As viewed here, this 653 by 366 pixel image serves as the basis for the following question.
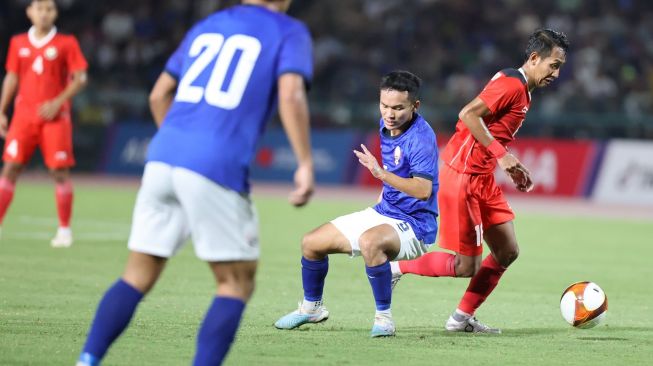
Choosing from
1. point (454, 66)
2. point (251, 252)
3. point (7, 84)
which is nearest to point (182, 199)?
point (251, 252)

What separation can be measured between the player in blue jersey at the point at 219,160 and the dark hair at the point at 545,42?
2.96m

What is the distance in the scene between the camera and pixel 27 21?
1018 inches

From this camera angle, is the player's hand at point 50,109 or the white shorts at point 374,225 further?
the player's hand at point 50,109

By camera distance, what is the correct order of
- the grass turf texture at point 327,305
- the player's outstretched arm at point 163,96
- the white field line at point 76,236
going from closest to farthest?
the player's outstretched arm at point 163,96 < the grass turf texture at point 327,305 < the white field line at point 76,236

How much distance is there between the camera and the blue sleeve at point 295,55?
5062 millimetres

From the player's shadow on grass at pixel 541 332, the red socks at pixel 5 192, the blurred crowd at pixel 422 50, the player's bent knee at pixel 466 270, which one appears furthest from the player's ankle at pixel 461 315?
the blurred crowd at pixel 422 50

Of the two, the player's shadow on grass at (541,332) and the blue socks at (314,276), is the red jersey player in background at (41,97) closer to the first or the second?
the blue socks at (314,276)

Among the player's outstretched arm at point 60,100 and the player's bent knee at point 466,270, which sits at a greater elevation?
the player's bent knee at point 466,270

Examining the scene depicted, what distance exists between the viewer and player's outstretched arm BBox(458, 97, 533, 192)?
7.36 meters

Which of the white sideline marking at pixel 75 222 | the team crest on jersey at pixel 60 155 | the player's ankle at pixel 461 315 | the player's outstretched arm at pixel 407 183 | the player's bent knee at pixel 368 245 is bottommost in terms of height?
the white sideline marking at pixel 75 222

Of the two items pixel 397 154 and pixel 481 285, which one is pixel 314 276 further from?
pixel 481 285

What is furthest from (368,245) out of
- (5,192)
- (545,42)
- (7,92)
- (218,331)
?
(7,92)

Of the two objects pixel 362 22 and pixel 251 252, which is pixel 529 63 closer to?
pixel 251 252

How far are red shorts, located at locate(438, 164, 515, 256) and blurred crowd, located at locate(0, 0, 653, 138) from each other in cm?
1549
